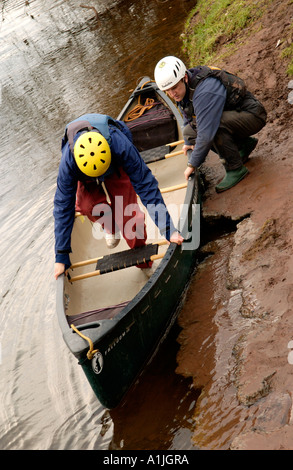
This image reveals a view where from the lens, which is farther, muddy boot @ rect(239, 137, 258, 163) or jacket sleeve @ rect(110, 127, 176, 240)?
muddy boot @ rect(239, 137, 258, 163)

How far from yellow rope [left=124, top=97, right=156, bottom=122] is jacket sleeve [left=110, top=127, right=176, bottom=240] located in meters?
3.23

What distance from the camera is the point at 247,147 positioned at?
6.03 meters

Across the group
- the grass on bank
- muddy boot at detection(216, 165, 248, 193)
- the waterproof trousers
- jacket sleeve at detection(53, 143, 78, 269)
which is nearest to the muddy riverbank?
muddy boot at detection(216, 165, 248, 193)

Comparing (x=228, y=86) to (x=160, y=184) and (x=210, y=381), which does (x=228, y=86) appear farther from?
(x=210, y=381)

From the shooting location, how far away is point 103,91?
1220cm

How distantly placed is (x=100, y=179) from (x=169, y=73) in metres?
1.58

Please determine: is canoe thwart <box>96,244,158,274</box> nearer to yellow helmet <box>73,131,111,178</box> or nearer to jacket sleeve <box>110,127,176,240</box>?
jacket sleeve <box>110,127,176,240</box>

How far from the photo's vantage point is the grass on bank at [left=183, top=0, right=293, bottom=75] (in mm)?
9305

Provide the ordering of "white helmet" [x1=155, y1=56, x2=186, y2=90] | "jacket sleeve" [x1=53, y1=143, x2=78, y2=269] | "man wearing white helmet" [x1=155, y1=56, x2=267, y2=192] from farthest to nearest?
"man wearing white helmet" [x1=155, y1=56, x2=267, y2=192] < "white helmet" [x1=155, y1=56, x2=186, y2=90] < "jacket sleeve" [x1=53, y1=143, x2=78, y2=269]

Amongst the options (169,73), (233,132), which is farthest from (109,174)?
(233,132)

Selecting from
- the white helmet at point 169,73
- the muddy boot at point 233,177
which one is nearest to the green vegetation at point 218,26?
the muddy boot at point 233,177

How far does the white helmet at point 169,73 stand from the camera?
5094 millimetres

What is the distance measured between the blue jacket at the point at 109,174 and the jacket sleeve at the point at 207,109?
44.7 inches
